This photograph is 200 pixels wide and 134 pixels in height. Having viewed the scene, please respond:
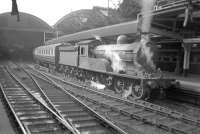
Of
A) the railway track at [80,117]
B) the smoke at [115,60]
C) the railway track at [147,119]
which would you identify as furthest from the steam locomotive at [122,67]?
the railway track at [80,117]

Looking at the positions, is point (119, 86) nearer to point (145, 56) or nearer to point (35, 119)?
point (145, 56)

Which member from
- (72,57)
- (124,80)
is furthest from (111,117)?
(72,57)

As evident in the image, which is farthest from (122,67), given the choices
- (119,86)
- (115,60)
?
(119,86)

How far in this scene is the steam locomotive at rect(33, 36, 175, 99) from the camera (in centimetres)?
1030

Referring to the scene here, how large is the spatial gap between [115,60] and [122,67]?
0.80 meters

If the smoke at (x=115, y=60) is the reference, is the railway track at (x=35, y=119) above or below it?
below

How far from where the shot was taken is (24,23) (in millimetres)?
40969

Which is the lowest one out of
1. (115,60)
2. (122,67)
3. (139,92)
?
(139,92)

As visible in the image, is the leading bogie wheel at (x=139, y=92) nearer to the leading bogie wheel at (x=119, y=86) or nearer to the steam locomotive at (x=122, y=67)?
the steam locomotive at (x=122, y=67)

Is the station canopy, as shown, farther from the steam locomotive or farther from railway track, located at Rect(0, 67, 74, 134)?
railway track, located at Rect(0, 67, 74, 134)

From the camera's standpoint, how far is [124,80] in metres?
11.5

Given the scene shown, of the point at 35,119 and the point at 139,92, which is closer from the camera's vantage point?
the point at 35,119

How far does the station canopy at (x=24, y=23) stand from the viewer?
39.2m

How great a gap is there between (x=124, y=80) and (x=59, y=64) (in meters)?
10.6
